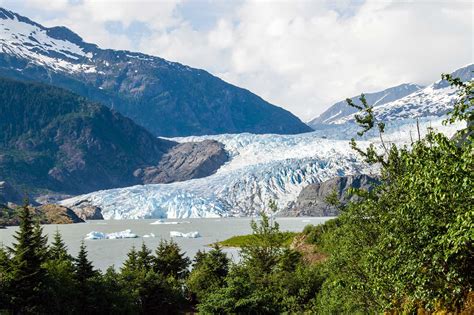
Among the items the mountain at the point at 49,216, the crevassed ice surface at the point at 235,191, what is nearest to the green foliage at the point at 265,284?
the crevassed ice surface at the point at 235,191

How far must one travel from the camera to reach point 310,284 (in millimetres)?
38625

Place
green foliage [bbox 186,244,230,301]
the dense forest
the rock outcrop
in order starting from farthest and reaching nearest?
the rock outcrop, green foliage [bbox 186,244,230,301], the dense forest

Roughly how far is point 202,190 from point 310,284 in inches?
5682

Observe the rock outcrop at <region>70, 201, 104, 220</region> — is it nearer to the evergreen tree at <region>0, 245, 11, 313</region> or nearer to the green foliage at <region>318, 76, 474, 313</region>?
the evergreen tree at <region>0, 245, 11, 313</region>

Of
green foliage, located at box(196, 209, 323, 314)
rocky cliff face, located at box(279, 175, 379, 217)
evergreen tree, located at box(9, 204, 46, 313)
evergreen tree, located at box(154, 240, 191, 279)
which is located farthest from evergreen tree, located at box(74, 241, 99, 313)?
rocky cliff face, located at box(279, 175, 379, 217)

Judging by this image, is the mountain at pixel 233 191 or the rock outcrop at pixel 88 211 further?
the rock outcrop at pixel 88 211

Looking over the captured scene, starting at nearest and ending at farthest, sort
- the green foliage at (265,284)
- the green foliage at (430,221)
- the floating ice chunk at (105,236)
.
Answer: the green foliage at (430,221), the green foliage at (265,284), the floating ice chunk at (105,236)

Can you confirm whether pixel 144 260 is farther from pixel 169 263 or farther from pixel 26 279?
pixel 26 279

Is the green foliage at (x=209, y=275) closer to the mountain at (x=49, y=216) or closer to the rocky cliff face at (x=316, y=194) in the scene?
the mountain at (x=49, y=216)

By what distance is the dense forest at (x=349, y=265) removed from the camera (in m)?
11.1

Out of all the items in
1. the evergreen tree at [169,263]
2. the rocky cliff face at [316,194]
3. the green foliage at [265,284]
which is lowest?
the green foliage at [265,284]

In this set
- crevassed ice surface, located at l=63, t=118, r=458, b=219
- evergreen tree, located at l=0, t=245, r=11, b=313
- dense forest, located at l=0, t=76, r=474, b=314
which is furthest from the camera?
crevassed ice surface, located at l=63, t=118, r=458, b=219

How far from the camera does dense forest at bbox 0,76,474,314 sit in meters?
11.1

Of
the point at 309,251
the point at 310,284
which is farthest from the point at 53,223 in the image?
the point at 310,284
